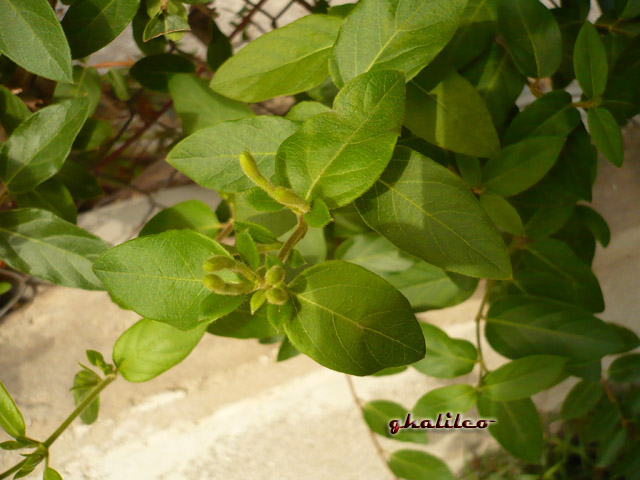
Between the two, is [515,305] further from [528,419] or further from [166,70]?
[166,70]

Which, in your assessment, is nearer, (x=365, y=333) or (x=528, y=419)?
(x=365, y=333)

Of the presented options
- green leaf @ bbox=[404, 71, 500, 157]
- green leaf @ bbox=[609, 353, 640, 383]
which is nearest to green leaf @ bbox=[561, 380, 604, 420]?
green leaf @ bbox=[609, 353, 640, 383]

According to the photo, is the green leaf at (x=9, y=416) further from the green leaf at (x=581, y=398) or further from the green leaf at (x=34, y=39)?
the green leaf at (x=581, y=398)

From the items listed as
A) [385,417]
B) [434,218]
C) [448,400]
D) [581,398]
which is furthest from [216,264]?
[581,398]

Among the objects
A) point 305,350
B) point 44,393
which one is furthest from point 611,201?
point 44,393

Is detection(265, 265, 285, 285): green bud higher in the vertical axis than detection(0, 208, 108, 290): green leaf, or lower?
higher

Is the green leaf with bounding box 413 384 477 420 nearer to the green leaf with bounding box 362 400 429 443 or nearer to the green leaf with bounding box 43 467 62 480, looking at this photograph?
the green leaf with bounding box 362 400 429 443

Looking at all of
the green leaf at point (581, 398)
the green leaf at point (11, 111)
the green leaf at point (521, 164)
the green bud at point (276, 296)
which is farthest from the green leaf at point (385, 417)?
the green leaf at point (11, 111)
